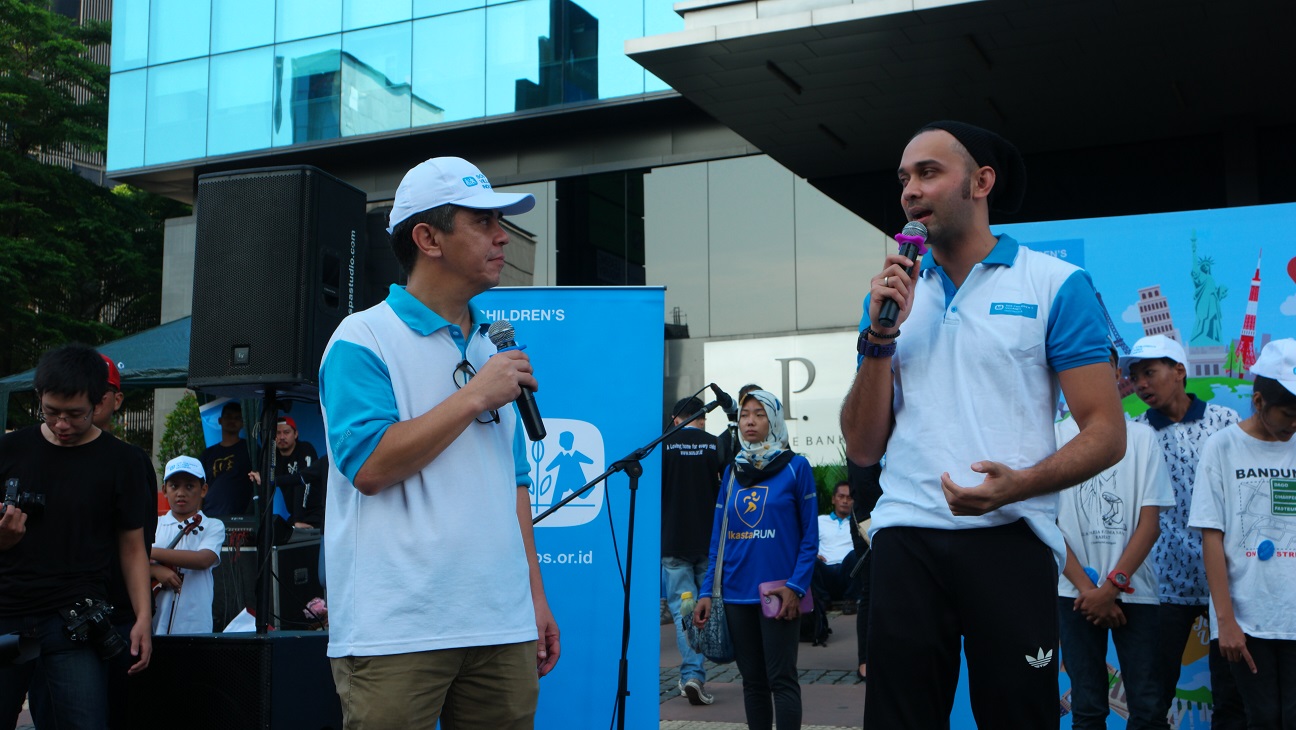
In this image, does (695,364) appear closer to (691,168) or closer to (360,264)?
(691,168)

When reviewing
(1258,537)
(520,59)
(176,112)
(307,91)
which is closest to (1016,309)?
(1258,537)

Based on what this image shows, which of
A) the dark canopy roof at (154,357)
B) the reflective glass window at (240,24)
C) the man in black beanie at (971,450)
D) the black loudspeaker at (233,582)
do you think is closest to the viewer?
the man in black beanie at (971,450)

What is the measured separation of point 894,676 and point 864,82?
11.3m

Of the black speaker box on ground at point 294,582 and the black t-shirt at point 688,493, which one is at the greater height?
the black t-shirt at point 688,493

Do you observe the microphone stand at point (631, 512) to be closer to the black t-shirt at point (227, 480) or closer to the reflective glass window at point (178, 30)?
the black t-shirt at point (227, 480)

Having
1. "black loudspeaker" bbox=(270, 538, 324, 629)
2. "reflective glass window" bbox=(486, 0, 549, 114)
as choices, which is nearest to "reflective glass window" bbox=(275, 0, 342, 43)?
"reflective glass window" bbox=(486, 0, 549, 114)

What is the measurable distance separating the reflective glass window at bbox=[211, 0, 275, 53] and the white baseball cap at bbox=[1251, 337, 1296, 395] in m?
16.5

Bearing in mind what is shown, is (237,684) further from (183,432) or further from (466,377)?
(183,432)

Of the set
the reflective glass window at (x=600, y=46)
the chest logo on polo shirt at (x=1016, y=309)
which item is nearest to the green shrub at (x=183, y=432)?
the reflective glass window at (x=600, y=46)

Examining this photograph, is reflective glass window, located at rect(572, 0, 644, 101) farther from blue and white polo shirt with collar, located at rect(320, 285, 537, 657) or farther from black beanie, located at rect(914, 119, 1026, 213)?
blue and white polo shirt with collar, located at rect(320, 285, 537, 657)

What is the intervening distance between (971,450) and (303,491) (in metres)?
7.66

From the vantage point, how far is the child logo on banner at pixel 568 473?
5.89m

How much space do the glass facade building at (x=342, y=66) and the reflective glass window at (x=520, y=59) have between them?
1cm

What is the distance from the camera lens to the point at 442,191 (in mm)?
2662
